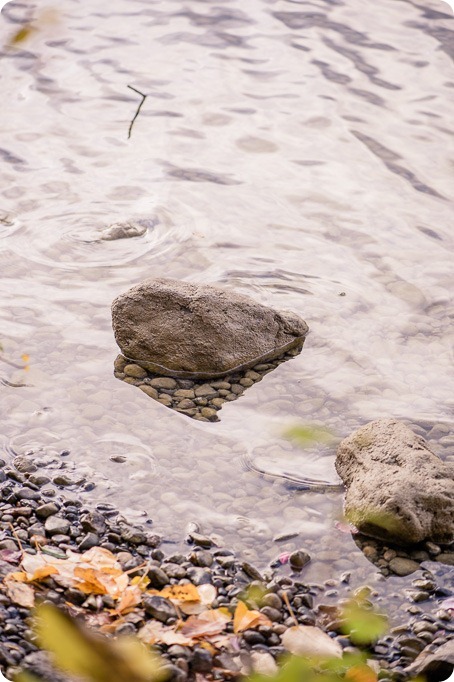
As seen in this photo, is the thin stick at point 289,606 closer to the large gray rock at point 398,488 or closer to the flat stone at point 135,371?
the large gray rock at point 398,488

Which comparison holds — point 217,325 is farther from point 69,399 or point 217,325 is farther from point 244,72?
point 244,72

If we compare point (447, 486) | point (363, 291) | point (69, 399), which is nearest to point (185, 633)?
point (447, 486)

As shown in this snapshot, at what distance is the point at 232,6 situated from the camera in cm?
970

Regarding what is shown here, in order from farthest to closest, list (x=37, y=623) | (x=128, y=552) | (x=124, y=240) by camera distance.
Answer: (x=124, y=240), (x=128, y=552), (x=37, y=623)

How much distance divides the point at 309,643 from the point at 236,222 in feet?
12.2

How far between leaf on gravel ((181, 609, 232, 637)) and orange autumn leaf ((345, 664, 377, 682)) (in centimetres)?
49

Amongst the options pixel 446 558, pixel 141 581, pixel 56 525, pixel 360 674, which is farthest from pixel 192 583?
pixel 446 558

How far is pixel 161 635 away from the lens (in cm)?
319

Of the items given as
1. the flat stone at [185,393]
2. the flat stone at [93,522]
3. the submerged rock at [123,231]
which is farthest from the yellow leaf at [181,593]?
the submerged rock at [123,231]

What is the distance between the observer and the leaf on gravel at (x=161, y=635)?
10.4 feet

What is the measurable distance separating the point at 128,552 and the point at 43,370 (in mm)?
1528

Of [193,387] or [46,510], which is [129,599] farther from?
[193,387]

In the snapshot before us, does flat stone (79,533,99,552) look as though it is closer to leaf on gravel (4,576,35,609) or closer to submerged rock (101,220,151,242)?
leaf on gravel (4,576,35,609)

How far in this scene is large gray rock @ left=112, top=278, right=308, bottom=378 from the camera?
15.8 feet
